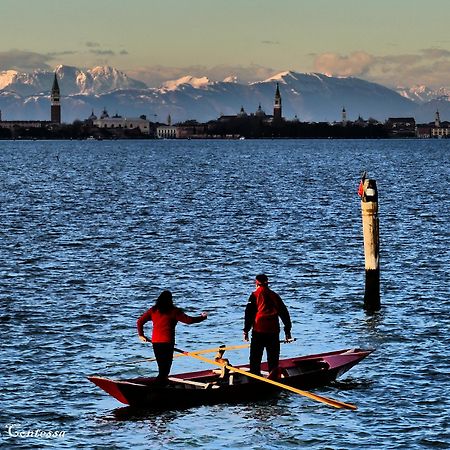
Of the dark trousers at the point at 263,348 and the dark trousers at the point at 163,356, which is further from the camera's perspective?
the dark trousers at the point at 263,348

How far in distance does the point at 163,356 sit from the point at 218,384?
1674 millimetres

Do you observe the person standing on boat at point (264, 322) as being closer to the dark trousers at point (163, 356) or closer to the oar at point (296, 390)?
the oar at point (296, 390)

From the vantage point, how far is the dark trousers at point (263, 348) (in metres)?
30.1

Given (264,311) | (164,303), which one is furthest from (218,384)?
(164,303)

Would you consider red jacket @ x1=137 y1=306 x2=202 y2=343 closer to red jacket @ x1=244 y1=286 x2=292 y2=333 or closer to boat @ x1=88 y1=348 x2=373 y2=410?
boat @ x1=88 y1=348 x2=373 y2=410

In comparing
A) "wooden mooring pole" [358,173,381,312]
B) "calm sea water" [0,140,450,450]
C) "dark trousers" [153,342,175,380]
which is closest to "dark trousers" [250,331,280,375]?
"calm sea water" [0,140,450,450]

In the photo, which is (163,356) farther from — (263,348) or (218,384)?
(263,348)

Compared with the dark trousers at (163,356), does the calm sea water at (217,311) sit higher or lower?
lower

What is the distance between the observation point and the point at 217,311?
42.7 metres

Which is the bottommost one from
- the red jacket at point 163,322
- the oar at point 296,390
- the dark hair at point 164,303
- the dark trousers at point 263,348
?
the oar at point 296,390

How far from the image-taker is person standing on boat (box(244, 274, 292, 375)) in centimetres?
2985

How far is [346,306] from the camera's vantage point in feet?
144

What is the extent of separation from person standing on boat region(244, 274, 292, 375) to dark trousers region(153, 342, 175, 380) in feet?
6.67

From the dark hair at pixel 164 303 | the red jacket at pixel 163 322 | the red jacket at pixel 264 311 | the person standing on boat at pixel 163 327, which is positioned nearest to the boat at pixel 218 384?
the person standing on boat at pixel 163 327
